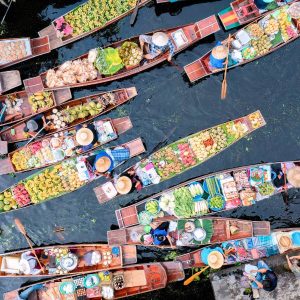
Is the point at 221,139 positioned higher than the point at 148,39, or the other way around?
the point at 148,39

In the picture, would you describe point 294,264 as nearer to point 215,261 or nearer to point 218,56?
point 215,261

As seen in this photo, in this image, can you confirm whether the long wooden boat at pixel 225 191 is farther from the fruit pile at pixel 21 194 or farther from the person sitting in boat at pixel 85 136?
the fruit pile at pixel 21 194

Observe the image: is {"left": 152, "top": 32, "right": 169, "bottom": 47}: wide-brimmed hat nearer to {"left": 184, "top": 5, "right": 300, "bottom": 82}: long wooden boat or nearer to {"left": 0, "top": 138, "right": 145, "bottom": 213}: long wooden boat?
{"left": 184, "top": 5, "right": 300, "bottom": 82}: long wooden boat

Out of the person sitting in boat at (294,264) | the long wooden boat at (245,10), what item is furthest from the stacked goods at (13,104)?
the person sitting in boat at (294,264)

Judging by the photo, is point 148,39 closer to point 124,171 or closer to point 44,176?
point 124,171

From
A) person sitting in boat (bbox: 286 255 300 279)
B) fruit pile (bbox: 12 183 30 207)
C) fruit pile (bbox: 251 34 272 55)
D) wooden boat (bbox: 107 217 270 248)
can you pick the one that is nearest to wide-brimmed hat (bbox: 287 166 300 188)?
wooden boat (bbox: 107 217 270 248)

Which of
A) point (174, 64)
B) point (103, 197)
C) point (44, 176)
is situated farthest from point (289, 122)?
point (44, 176)
